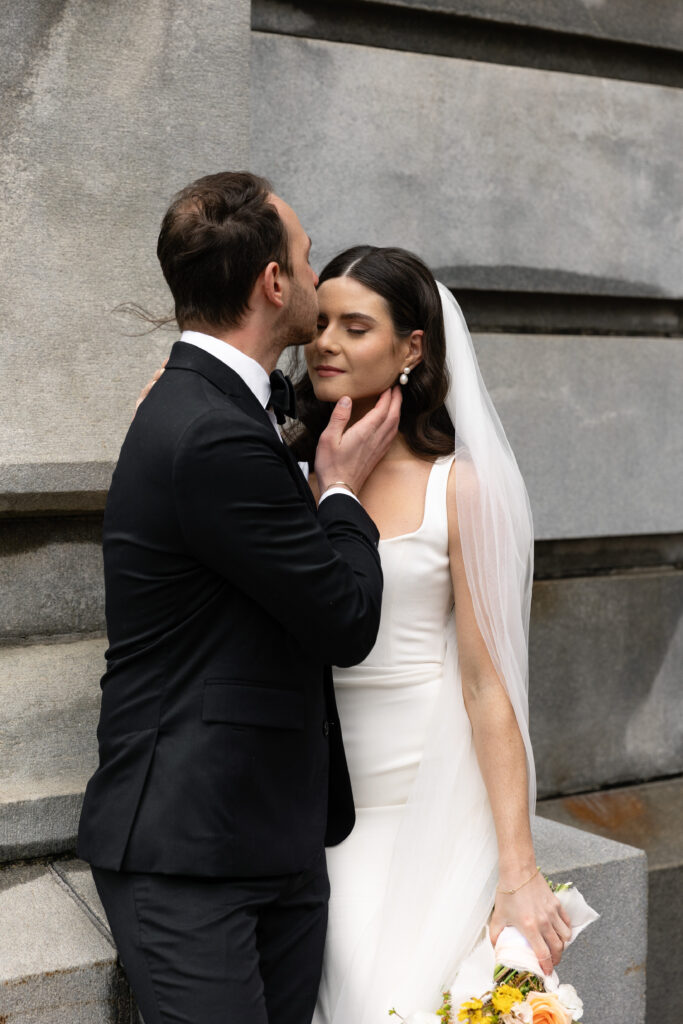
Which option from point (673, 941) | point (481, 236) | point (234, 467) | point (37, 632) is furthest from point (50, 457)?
point (673, 941)

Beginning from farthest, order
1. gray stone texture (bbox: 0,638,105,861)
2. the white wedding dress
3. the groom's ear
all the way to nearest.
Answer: gray stone texture (bbox: 0,638,105,861) < the white wedding dress < the groom's ear

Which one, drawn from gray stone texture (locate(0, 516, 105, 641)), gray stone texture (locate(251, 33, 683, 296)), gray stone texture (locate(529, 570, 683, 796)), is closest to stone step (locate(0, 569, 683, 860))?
gray stone texture (locate(529, 570, 683, 796))

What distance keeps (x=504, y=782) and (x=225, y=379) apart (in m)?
1.07

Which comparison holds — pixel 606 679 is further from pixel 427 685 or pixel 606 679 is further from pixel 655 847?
pixel 427 685

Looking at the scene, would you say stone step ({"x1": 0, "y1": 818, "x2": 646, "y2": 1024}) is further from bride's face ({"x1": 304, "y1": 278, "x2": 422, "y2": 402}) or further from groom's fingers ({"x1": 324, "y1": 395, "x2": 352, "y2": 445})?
bride's face ({"x1": 304, "y1": 278, "x2": 422, "y2": 402})

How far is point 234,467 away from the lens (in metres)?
1.92

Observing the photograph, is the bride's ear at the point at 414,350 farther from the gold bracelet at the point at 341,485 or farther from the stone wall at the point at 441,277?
the stone wall at the point at 441,277

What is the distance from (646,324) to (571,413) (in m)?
0.59

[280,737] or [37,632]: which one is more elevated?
[280,737]

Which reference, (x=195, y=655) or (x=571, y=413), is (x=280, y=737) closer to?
(x=195, y=655)

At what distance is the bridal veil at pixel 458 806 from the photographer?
7.78ft

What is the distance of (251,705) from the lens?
2.04m

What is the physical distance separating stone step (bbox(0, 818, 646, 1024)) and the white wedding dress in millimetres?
501

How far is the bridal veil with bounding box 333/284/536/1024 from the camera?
7.78ft
